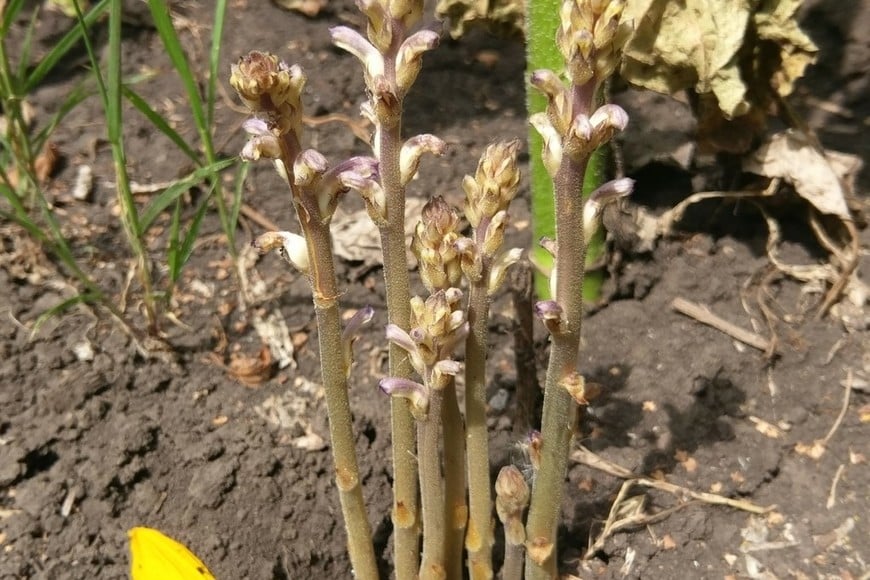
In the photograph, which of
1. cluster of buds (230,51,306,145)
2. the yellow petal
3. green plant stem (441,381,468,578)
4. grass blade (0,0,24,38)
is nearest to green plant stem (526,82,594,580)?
green plant stem (441,381,468,578)

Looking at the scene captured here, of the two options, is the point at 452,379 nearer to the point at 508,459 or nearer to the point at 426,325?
the point at 426,325

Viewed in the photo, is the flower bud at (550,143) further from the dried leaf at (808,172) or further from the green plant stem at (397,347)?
the dried leaf at (808,172)

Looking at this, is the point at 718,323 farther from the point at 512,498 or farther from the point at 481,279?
the point at 481,279

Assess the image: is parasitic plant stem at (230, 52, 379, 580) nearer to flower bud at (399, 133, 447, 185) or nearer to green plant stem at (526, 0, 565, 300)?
flower bud at (399, 133, 447, 185)

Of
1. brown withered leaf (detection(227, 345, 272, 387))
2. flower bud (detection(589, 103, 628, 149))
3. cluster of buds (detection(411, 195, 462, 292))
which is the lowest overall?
brown withered leaf (detection(227, 345, 272, 387))

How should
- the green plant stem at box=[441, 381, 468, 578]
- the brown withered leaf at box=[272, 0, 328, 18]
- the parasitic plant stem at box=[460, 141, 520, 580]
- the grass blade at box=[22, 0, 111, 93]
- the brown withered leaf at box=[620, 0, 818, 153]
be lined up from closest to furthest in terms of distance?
the parasitic plant stem at box=[460, 141, 520, 580]
the green plant stem at box=[441, 381, 468, 578]
the grass blade at box=[22, 0, 111, 93]
the brown withered leaf at box=[620, 0, 818, 153]
the brown withered leaf at box=[272, 0, 328, 18]

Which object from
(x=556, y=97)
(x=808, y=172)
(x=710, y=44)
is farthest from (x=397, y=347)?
(x=808, y=172)
